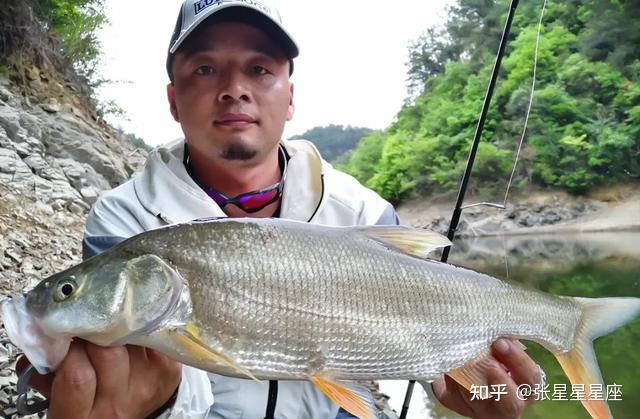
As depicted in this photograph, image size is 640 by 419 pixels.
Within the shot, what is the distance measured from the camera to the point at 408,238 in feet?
5.86

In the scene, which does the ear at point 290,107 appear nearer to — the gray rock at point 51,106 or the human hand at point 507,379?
the human hand at point 507,379

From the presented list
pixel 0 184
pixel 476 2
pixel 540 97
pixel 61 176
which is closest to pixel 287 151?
pixel 0 184

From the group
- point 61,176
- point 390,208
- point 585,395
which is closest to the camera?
point 585,395

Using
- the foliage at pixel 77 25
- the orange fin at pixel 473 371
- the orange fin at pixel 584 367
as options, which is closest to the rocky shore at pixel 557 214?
the foliage at pixel 77 25

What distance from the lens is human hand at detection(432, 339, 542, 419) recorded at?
1.90m

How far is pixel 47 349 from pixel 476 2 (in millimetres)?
41238

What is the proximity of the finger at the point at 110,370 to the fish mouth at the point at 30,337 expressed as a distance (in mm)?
80

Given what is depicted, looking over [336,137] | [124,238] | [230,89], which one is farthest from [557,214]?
[336,137]

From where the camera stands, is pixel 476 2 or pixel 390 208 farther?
pixel 476 2

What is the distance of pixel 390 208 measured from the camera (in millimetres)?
2467

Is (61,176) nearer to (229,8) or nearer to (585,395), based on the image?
(229,8)

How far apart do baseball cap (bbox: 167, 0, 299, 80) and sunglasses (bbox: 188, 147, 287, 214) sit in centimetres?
55

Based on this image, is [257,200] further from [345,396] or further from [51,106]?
[51,106]

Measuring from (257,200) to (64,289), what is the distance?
1040 mm
